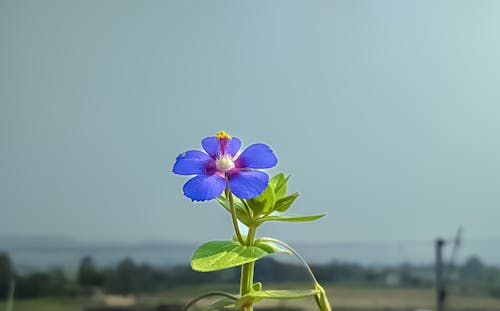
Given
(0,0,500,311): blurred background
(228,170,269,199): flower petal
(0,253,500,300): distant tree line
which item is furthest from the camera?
(0,0,500,311): blurred background

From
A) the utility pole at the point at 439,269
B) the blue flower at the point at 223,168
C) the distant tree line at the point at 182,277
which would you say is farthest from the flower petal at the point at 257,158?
the distant tree line at the point at 182,277

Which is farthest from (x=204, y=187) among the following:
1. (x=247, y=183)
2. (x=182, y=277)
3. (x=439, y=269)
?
(x=182, y=277)

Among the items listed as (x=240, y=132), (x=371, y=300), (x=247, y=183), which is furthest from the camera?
(x=240, y=132)

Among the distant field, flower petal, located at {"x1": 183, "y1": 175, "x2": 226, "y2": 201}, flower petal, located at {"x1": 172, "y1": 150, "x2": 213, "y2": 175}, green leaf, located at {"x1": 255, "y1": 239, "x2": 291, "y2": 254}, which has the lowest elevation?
the distant field

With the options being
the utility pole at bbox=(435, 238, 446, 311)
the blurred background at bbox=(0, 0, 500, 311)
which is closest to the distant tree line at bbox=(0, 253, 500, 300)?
the blurred background at bbox=(0, 0, 500, 311)

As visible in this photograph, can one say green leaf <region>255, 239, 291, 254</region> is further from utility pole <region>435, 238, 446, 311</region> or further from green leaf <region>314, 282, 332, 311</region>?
utility pole <region>435, 238, 446, 311</region>

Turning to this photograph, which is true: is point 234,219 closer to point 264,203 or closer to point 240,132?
point 264,203

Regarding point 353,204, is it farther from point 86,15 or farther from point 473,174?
point 86,15
